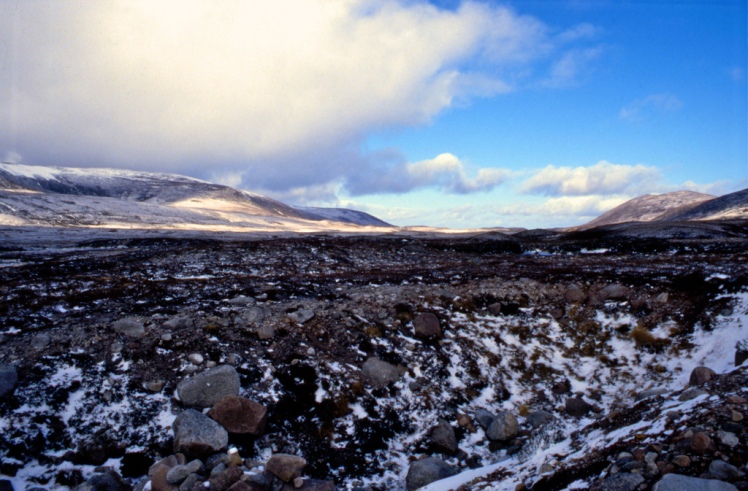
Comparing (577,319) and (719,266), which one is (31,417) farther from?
(719,266)

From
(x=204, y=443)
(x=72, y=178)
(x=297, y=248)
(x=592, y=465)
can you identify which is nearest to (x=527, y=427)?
(x=592, y=465)

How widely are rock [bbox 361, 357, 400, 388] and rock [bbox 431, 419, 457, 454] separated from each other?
170cm

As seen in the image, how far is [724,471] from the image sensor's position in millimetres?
4656

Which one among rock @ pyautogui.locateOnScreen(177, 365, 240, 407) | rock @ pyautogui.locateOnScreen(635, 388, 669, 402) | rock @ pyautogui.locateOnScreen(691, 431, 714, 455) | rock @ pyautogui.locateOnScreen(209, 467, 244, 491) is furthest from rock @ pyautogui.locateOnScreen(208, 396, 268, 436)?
rock @ pyautogui.locateOnScreen(635, 388, 669, 402)

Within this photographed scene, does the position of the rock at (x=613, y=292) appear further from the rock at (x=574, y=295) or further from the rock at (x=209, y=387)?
the rock at (x=209, y=387)

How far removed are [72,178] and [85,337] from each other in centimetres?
21693

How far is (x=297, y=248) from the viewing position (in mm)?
31641

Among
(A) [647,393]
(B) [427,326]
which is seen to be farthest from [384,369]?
(A) [647,393]

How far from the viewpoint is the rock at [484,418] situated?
936cm

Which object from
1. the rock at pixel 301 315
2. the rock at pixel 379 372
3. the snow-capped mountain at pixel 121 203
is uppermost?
the snow-capped mountain at pixel 121 203

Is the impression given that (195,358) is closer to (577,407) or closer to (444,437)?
(444,437)

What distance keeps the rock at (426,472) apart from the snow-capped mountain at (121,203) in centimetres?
7746

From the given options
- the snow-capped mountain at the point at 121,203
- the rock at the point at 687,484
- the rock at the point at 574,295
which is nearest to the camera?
the rock at the point at 687,484

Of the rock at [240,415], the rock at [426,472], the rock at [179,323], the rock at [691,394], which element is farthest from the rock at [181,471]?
the rock at [691,394]
